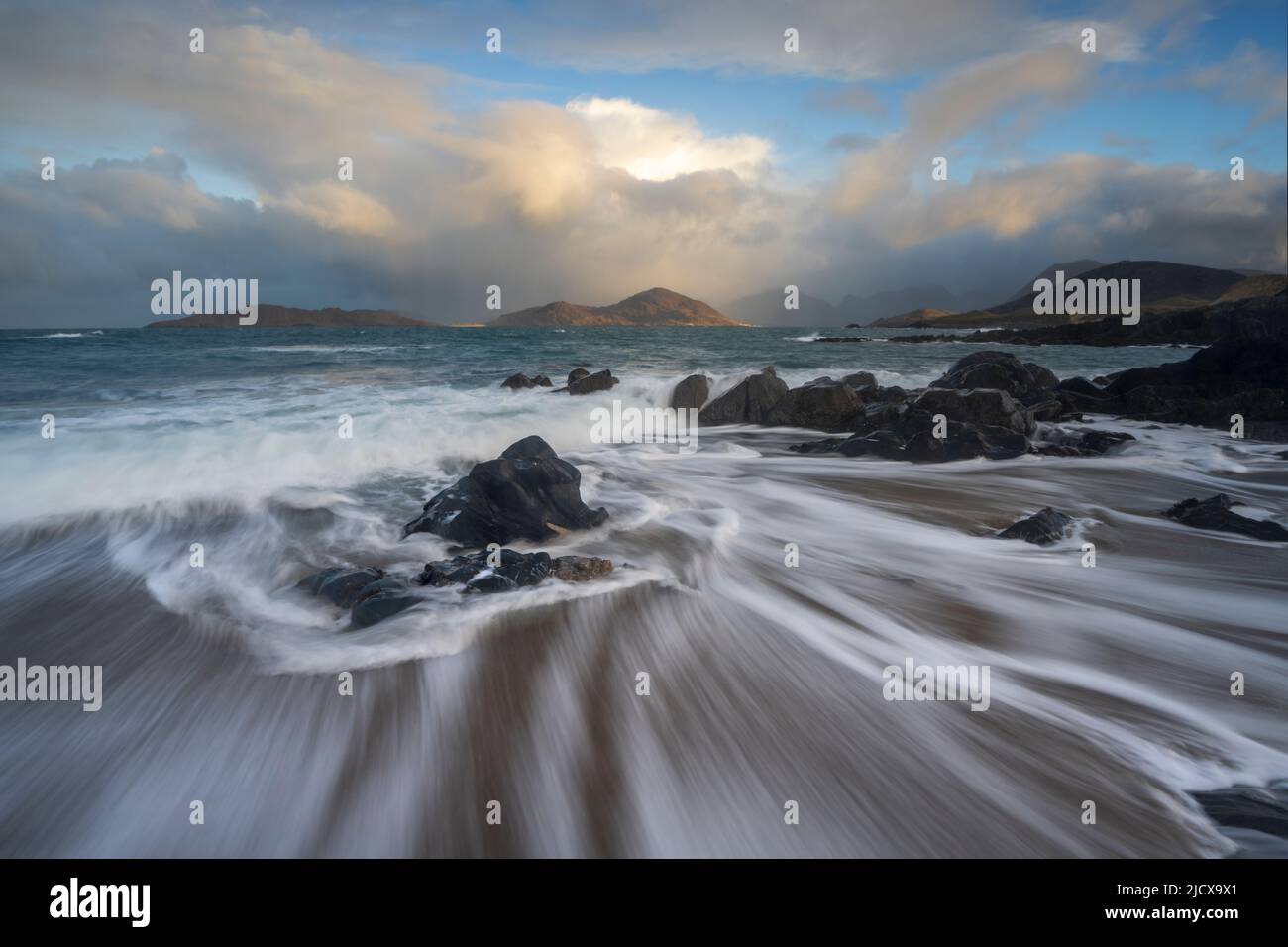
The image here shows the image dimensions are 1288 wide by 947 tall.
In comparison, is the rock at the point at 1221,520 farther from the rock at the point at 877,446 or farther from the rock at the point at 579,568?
the rock at the point at 579,568

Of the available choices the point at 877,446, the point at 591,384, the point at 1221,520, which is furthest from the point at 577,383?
the point at 1221,520

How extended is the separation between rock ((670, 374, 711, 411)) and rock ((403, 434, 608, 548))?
1108 centimetres

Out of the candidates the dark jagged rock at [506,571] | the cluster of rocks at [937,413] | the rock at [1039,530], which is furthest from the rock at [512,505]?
the cluster of rocks at [937,413]

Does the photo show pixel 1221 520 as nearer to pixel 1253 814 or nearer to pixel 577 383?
pixel 1253 814

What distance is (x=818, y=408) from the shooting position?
54.1ft

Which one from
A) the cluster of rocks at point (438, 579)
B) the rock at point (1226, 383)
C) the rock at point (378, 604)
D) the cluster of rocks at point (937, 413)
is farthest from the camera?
the rock at point (1226, 383)

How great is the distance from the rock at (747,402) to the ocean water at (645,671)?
7579 millimetres

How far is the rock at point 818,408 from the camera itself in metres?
16.4

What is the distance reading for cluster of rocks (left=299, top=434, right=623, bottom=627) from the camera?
5527mm

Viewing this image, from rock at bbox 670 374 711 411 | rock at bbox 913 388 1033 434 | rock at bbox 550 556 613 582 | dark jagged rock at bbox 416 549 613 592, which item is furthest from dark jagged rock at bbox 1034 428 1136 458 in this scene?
dark jagged rock at bbox 416 549 613 592

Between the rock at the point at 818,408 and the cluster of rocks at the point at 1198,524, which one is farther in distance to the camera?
the rock at the point at 818,408

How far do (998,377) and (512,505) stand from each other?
1606 centimetres
